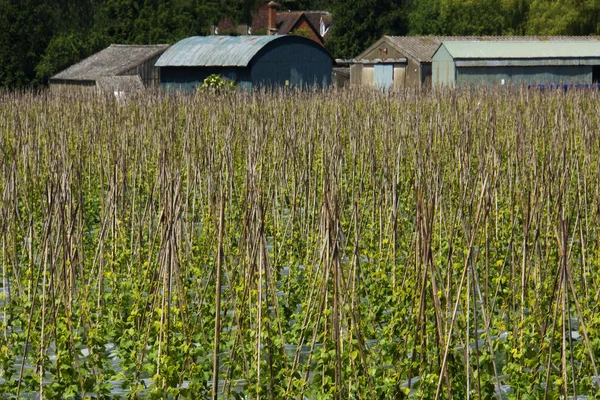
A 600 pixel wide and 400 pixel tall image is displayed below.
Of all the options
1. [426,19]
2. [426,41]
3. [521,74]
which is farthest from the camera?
[426,19]

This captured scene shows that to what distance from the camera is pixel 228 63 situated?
27.9 m

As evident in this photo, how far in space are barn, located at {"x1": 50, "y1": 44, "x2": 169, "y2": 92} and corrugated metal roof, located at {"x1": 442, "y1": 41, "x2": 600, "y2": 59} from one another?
29.2 feet

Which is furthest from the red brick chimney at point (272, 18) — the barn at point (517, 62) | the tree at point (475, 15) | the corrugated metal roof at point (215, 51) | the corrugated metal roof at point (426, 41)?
the corrugated metal roof at point (215, 51)

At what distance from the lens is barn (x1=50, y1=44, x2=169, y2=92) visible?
3219cm

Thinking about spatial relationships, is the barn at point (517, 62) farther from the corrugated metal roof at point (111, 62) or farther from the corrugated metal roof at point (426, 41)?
the corrugated metal roof at point (111, 62)

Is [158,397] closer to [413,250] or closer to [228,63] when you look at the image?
[413,250]

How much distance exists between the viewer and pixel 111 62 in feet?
111

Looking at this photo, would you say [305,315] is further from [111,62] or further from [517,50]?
[111,62]

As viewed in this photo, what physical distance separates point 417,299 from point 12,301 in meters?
2.42

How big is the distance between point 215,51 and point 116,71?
14.7 feet

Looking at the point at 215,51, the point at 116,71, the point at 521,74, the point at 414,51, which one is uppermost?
the point at 215,51

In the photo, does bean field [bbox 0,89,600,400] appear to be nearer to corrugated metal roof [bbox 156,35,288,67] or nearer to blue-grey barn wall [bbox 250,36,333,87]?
corrugated metal roof [bbox 156,35,288,67]

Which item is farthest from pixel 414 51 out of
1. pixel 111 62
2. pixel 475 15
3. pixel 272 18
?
pixel 272 18

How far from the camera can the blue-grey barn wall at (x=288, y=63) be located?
28.2m
